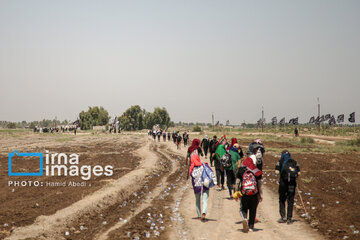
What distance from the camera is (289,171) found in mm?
9711

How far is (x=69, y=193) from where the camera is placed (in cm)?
1566

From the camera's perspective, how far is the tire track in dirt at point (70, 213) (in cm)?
933

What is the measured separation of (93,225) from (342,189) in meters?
11.4

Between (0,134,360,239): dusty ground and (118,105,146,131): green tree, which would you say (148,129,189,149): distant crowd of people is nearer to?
(0,134,360,239): dusty ground

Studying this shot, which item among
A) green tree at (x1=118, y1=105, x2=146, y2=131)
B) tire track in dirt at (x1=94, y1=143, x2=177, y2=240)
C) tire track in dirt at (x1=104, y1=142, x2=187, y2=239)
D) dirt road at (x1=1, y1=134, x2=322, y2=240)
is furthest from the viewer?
green tree at (x1=118, y1=105, x2=146, y2=131)

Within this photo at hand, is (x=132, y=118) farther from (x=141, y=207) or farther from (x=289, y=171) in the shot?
(x=289, y=171)

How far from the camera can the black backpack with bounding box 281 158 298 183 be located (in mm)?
9703

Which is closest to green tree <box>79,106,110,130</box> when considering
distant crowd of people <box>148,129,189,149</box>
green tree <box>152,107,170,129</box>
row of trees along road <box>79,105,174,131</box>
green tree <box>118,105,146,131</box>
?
row of trees along road <box>79,105,174,131</box>

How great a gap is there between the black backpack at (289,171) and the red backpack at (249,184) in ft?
4.46

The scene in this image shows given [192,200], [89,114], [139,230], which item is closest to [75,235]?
[139,230]

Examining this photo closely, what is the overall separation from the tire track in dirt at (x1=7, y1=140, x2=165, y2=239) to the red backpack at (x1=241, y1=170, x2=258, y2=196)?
5.12m

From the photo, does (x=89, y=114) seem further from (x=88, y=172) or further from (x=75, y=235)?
(x=75, y=235)

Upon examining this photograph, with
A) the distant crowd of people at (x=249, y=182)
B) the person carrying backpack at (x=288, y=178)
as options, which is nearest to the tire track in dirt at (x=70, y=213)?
the distant crowd of people at (x=249, y=182)

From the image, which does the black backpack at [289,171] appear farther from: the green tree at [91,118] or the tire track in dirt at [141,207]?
the green tree at [91,118]
